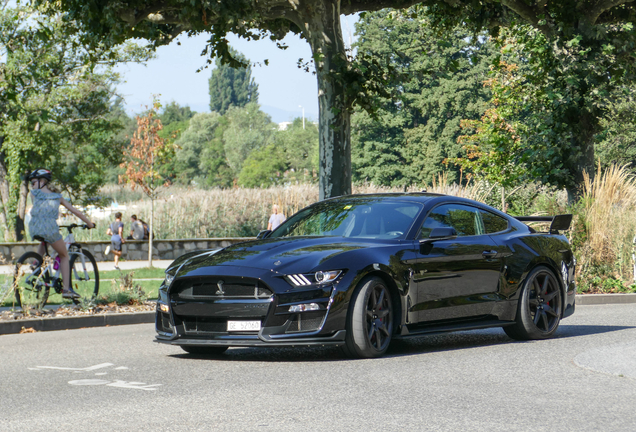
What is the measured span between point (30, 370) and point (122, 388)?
1.51m

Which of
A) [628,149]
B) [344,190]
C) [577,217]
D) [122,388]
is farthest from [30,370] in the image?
[628,149]

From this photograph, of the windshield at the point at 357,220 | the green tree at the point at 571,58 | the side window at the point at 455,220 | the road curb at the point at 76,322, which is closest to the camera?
the windshield at the point at 357,220

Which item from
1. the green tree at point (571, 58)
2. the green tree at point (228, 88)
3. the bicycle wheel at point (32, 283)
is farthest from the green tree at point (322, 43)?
the green tree at point (228, 88)

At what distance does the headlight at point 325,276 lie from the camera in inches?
302

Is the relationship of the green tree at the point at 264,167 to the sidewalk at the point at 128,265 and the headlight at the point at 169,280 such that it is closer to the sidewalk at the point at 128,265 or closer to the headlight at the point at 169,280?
the sidewalk at the point at 128,265

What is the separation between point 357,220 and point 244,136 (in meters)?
94.5

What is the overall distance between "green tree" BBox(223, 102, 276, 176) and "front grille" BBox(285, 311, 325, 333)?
3695 inches

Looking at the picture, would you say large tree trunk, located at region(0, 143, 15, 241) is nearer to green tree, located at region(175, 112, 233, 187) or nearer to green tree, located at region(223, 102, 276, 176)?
green tree, located at region(223, 102, 276, 176)

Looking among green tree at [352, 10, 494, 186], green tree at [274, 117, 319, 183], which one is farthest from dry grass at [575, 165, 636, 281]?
green tree at [274, 117, 319, 183]

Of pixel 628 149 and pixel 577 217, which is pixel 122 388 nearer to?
pixel 577 217

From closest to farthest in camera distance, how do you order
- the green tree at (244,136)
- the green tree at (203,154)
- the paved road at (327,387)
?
the paved road at (327,387) → the green tree at (244,136) → the green tree at (203,154)

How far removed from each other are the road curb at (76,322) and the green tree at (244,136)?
88.7m

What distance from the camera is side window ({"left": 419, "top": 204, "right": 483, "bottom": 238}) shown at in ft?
29.2

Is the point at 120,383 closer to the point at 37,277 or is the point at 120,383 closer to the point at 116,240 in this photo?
the point at 37,277
